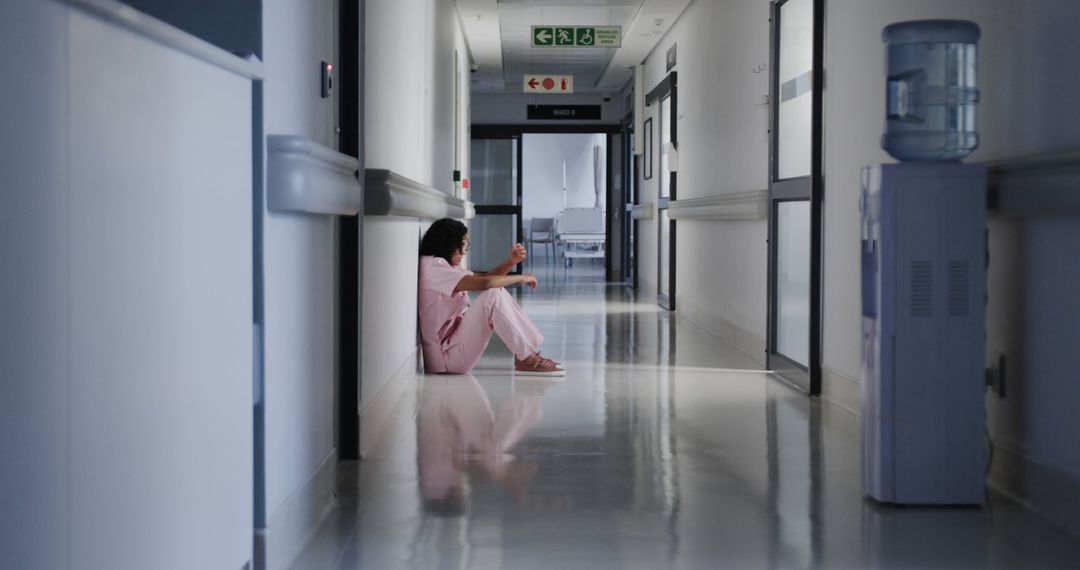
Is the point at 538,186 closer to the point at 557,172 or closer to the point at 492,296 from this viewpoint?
the point at 557,172

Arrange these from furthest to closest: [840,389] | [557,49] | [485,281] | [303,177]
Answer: [557,49] < [485,281] < [840,389] < [303,177]

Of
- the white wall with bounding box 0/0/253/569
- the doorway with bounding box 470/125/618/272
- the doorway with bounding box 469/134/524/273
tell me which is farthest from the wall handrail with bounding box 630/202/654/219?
the white wall with bounding box 0/0/253/569

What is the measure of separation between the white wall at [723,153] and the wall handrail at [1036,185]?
4.07m

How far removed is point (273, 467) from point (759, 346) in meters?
5.86

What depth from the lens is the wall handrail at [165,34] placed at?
181cm

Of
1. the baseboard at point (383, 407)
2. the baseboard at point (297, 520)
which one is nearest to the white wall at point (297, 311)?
the baseboard at point (297, 520)

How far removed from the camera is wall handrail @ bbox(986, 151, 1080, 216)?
3672 mm

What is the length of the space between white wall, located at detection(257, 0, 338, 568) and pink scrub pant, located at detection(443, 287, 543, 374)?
11.2 feet

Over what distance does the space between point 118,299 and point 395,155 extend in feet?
14.0

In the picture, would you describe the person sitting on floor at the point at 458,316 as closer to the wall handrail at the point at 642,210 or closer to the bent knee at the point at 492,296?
the bent knee at the point at 492,296

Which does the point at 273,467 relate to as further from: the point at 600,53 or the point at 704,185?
the point at 600,53

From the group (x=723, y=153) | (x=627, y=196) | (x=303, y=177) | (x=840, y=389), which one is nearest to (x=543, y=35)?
(x=723, y=153)

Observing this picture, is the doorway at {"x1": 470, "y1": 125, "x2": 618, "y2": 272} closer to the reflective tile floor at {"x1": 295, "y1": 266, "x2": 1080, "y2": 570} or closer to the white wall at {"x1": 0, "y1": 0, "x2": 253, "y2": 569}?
the reflective tile floor at {"x1": 295, "y1": 266, "x2": 1080, "y2": 570}

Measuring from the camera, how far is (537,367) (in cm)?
794
